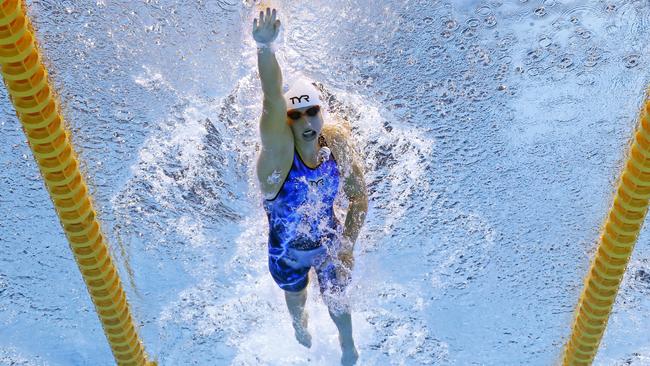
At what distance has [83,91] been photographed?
149 inches

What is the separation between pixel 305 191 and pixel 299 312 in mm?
645

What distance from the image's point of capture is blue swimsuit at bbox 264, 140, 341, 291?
98.5 inches

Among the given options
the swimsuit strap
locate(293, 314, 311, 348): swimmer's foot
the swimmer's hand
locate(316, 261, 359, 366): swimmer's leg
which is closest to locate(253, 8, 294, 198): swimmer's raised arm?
the swimmer's hand

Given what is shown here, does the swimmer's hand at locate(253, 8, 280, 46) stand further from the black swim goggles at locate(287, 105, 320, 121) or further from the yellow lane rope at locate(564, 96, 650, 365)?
the yellow lane rope at locate(564, 96, 650, 365)

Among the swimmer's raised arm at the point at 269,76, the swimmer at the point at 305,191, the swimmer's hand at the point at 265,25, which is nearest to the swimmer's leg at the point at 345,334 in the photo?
the swimmer at the point at 305,191

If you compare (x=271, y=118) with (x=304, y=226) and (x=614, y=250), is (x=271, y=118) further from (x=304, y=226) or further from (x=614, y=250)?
(x=614, y=250)

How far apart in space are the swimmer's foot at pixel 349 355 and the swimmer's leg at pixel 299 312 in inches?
6.7

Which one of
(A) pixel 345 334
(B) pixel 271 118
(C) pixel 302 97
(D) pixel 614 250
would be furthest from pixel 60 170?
(D) pixel 614 250

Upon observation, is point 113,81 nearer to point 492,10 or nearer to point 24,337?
point 24,337

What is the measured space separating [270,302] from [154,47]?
4.68ft

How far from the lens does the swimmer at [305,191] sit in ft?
7.59

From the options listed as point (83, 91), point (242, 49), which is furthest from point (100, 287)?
point (242, 49)

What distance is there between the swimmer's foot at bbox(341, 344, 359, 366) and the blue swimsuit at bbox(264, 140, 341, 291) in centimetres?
25

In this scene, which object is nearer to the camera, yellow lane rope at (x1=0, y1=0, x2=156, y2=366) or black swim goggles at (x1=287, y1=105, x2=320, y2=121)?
yellow lane rope at (x1=0, y1=0, x2=156, y2=366)
